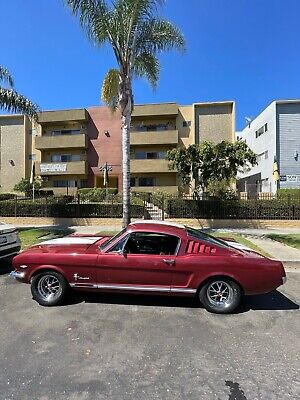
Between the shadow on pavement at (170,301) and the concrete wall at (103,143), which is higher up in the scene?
the concrete wall at (103,143)

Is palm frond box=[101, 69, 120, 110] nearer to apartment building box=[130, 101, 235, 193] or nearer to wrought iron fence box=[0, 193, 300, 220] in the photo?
wrought iron fence box=[0, 193, 300, 220]

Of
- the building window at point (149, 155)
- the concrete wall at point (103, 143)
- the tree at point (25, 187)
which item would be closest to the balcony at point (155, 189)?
the concrete wall at point (103, 143)

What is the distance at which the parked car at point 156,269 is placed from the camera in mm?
4715

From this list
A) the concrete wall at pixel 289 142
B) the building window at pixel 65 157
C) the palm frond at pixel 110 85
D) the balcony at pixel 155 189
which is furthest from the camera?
the building window at pixel 65 157

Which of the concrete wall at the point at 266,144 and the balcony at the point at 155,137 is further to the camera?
the balcony at the point at 155,137

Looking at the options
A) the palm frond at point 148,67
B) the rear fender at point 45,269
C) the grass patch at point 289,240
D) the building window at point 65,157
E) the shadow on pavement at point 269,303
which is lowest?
the shadow on pavement at point 269,303

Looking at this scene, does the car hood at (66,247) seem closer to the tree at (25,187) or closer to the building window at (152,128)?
the tree at (25,187)

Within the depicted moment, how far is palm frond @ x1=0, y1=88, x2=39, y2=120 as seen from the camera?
13.5 meters

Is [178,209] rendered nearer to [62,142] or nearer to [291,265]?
[291,265]

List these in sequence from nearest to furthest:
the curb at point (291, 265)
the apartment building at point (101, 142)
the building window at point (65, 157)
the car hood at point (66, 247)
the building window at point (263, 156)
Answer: the car hood at point (66, 247) < the curb at point (291, 265) < the building window at point (263, 156) < the apartment building at point (101, 142) < the building window at point (65, 157)

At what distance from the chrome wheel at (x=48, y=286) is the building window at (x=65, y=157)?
104 feet

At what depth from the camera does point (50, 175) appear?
35.1m

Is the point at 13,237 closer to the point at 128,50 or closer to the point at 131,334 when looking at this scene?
the point at 131,334

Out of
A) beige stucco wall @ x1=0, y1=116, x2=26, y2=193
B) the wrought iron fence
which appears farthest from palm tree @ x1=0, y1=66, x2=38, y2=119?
beige stucco wall @ x1=0, y1=116, x2=26, y2=193
